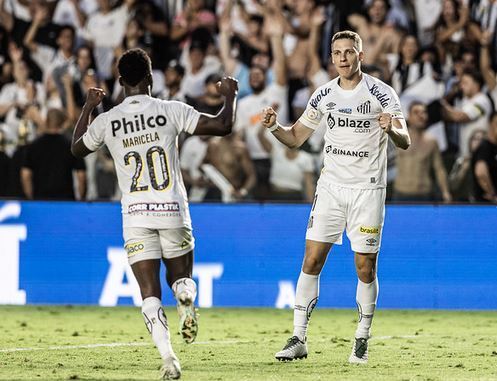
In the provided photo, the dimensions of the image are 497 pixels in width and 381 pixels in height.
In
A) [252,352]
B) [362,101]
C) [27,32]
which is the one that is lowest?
[252,352]

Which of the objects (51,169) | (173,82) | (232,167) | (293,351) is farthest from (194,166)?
(293,351)

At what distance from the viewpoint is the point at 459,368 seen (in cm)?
750

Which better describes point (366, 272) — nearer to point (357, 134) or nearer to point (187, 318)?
point (357, 134)

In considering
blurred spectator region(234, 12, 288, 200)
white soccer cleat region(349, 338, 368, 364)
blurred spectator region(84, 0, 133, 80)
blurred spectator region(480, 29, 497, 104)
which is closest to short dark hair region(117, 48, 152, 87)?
white soccer cleat region(349, 338, 368, 364)

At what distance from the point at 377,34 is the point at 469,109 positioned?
5.29 feet

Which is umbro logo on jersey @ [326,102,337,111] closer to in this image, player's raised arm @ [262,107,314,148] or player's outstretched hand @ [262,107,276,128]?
player's raised arm @ [262,107,314,148]

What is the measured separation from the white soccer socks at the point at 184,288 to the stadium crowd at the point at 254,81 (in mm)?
7611

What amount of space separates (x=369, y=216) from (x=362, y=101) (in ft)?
2.71

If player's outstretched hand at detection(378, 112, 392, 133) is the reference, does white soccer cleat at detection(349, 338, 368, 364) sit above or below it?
below

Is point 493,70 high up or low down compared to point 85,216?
up

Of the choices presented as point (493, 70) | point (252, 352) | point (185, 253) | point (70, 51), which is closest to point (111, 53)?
point (70, 51)

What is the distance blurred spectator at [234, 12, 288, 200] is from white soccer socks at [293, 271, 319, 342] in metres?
6.60

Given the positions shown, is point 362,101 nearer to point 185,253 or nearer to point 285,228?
point 185,253

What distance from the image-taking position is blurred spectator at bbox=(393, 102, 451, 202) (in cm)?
A: 1410
